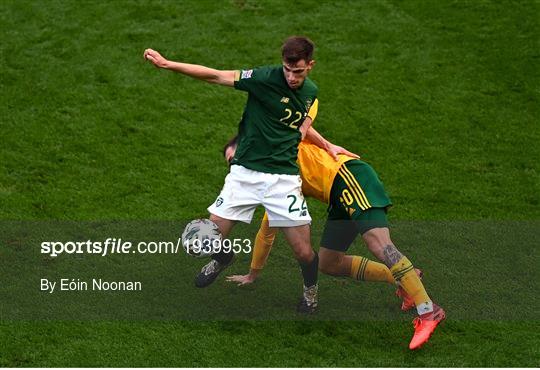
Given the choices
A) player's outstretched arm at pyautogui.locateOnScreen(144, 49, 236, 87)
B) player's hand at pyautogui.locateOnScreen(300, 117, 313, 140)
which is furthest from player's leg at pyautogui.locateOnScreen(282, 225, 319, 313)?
player's outstretched arm at pyautogui.locateOnScreen(144, 49, 236, 87)

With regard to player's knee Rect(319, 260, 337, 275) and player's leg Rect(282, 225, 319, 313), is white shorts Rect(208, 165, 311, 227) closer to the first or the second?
player's leg Rect(282, 225, 319, 313)

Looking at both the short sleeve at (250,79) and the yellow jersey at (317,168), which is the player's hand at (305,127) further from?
the short sleeve at (250,79)

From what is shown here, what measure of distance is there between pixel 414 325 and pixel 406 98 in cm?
418

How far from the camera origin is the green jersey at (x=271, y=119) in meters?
6.94

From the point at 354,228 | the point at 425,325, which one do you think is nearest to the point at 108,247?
the point at 354,228

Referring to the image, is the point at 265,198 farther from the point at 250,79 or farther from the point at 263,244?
the point at 250,79

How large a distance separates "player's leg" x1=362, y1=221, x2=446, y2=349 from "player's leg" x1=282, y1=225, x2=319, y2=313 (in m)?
0.45

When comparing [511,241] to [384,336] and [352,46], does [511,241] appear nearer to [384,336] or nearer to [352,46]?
[384,336]

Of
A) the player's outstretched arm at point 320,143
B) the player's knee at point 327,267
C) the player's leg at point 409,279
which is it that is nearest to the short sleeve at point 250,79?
the player's outstretched arm at point 320,143

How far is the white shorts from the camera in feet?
23.0

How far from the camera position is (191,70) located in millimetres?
6855

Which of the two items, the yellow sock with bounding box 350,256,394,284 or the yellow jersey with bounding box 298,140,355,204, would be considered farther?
the yellow sock with bounding box 350,256,394,284

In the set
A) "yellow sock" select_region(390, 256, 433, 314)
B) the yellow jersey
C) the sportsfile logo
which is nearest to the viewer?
"yellow sock" select_region(390, 256, 433, 314)

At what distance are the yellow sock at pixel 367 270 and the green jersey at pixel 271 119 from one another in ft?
2.99
